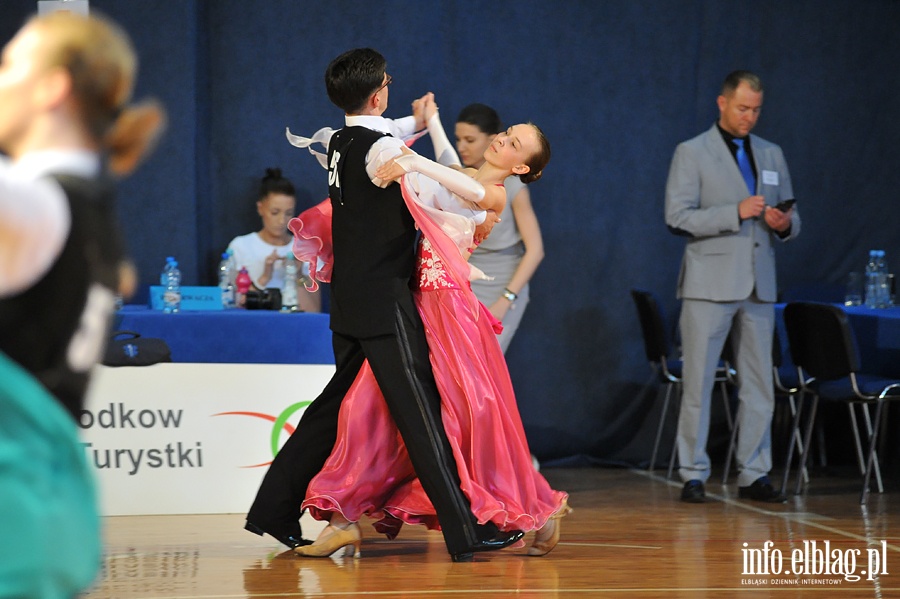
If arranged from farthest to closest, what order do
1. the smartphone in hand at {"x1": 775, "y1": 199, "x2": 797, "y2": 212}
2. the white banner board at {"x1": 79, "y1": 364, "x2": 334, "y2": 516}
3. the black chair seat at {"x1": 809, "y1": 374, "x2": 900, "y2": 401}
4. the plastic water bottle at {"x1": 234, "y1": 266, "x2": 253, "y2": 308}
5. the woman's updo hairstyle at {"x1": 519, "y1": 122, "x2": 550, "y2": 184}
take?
1. the plastic water bottle at {"x1": 234, "y1": 266, "x2": 253, "y2": 308}
2. the black chair seat at {"x1": 809, "y1": 374, "x2": 900, "y2": 401}
3. the smartphone in hand at {"x1": 775, "y1": 199, "x2": 797, "y2": 212}
4. the white banner board at {"x1": 79, "y1": 364, "x2": 334, "y2": 516}
5. the woman's updo hairstyle at {"x1": 519, "y1": 122, "x2": 550, "y2": 184}

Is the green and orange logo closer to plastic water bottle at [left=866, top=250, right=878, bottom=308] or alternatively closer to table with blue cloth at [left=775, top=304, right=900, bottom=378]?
table with blue cloth at [left=775, top=304, right=900, bottom=378]

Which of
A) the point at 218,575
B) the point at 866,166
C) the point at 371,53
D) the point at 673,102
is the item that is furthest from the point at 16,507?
the point at 866,166

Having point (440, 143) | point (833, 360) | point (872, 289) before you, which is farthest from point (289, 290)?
point (872, 289)

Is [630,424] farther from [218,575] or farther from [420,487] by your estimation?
[218,575]

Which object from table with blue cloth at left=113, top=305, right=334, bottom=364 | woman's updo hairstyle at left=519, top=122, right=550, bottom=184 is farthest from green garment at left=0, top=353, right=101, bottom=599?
table with blue cloth at left=113, top=305, right=334, bottom=364

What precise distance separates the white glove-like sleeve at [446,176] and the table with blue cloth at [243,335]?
1797 mm

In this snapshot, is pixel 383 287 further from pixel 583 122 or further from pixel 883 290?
pixel 883 290

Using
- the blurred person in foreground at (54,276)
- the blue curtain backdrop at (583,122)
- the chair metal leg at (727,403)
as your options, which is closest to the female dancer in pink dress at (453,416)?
the blurred person in foreground at (54,276)

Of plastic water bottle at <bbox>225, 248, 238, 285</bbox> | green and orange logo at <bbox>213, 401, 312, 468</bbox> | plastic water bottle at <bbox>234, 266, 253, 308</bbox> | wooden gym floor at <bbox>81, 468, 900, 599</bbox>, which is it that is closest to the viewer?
wooden gym floor at <bbox>81, 468, 900, 599</bbox>

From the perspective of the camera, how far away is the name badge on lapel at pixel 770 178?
17.8 feet

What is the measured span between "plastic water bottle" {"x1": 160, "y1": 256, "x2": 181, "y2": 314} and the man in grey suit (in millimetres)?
2352

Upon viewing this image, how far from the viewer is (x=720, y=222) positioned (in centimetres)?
527

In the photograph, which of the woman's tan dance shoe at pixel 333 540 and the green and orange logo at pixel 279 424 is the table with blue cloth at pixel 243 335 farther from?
the woman's tan dance shoe at pixel 333 540

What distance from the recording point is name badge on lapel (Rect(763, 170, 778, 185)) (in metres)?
5.42
